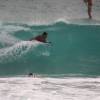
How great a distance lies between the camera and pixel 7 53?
10.2 m

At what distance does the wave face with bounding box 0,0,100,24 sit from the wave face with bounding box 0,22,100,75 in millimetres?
2693

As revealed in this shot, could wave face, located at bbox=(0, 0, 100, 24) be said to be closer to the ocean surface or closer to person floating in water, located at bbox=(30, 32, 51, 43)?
the ocean surface

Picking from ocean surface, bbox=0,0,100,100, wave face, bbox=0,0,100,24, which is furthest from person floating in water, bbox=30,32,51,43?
wave face, bbox=0,0,100,24

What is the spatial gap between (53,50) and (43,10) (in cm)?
610

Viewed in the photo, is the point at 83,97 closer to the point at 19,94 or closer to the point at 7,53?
the point at 19,94

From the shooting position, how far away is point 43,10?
1639cm

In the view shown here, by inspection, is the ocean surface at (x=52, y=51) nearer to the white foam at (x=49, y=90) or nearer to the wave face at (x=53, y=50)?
the wave face at (x=53, y=50)

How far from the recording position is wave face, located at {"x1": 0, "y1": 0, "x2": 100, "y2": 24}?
1485 centimetres

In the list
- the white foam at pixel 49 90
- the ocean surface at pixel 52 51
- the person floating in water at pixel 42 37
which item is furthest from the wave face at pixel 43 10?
the white foam at pixel 49 90

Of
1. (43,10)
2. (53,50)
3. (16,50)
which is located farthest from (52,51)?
(43,10)

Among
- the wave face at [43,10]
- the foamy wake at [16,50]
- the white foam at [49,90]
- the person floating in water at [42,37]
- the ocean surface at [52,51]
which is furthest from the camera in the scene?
the wave face at [43,10]

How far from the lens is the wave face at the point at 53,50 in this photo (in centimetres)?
984

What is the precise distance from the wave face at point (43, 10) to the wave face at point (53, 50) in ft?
8.84

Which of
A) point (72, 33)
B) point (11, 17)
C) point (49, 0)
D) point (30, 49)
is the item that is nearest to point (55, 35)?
point (72, 33)
